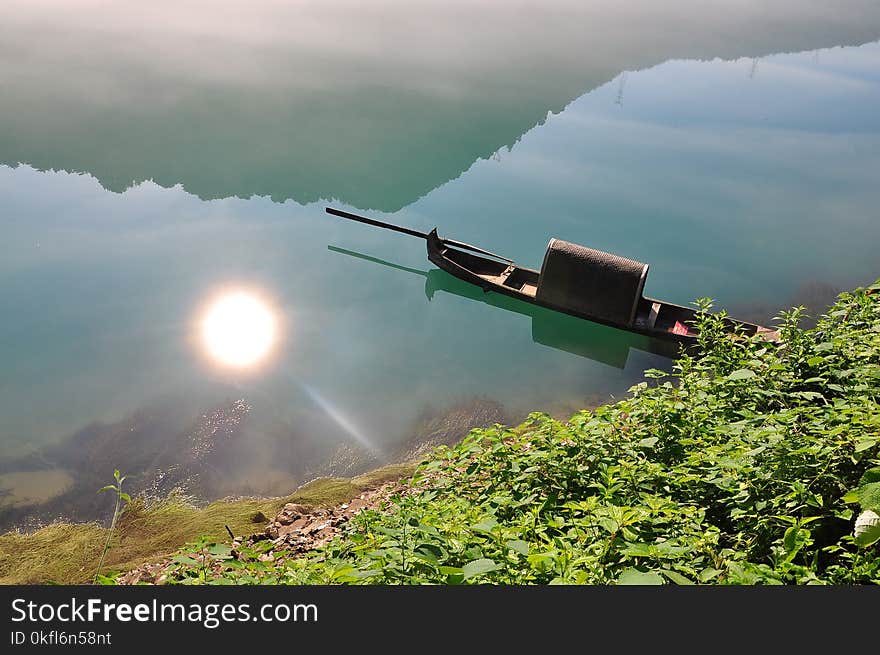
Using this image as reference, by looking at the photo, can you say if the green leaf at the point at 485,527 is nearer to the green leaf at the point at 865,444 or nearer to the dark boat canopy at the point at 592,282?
the green leaf at the point at 865,444

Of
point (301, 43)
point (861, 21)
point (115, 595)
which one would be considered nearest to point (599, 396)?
point (115, 595)

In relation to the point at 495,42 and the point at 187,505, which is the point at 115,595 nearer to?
the point at 187,505

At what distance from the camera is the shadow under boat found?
40.0ft

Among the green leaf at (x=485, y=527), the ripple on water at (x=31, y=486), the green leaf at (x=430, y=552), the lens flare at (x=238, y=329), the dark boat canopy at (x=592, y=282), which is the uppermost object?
the lens flare at (x=238, y=329)

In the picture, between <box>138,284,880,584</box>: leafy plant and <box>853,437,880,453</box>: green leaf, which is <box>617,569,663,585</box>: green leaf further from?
<box>853,437,880,453</box>: green leaf

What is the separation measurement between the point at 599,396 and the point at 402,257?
24.3 ft

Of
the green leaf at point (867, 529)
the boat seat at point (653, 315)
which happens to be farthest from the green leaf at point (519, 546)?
the boat seat at point (653, 315)

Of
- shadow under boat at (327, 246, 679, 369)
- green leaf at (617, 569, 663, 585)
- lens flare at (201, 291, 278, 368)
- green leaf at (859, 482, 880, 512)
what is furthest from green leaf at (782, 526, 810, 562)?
lens flare at (201, 291, 278, 368)

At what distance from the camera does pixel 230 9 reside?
168 ft

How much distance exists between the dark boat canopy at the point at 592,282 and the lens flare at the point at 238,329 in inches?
231

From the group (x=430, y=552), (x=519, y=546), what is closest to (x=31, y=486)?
(x=430, y=552)

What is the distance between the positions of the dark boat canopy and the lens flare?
19.3 feet

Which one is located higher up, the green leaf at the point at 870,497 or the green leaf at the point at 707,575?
the green leaf at the point at 870,497

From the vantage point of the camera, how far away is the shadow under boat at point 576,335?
480 inches
